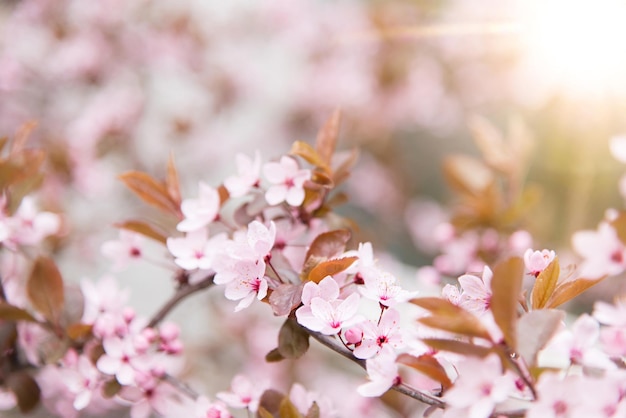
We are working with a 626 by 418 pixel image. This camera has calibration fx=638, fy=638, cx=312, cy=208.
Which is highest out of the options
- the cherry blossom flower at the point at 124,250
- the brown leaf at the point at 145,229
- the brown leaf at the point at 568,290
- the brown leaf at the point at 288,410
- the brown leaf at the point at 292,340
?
the brown leaf at the point at 568,290

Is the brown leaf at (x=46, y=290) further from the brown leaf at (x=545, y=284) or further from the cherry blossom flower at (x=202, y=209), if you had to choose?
the brown leaf at (x=545, y=284)

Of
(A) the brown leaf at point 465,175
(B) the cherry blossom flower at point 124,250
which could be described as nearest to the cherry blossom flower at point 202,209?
(B) the cherry blossom flower at point 124,250

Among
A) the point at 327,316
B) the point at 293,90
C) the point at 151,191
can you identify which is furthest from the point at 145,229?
the point at 293,90

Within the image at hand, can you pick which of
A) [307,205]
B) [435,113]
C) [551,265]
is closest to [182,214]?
[307,205]

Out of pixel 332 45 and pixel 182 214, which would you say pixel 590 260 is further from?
pixel 332 45

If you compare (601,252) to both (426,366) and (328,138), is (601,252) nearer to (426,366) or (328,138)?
(426,366)

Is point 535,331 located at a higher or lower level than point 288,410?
higher
